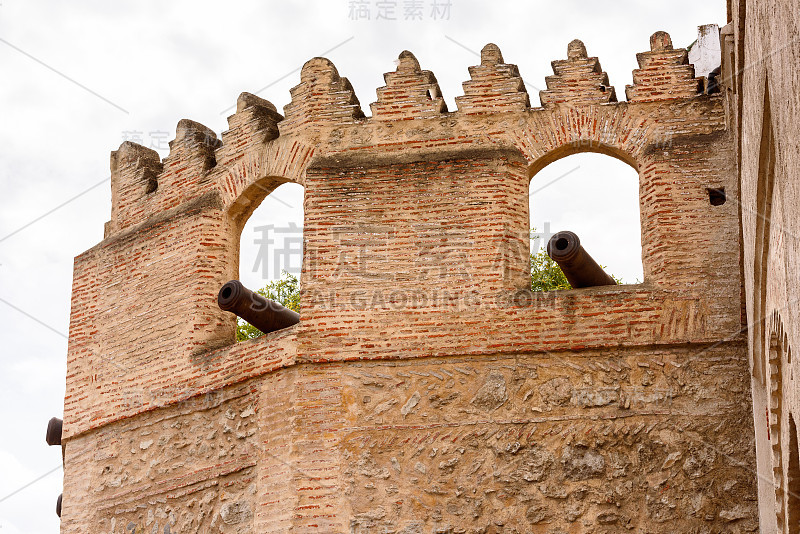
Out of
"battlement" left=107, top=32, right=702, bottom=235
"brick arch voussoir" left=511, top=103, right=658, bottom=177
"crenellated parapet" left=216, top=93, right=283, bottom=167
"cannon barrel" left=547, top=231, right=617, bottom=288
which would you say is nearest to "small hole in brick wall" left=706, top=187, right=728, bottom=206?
"brick arch voussoir" left=511, top=103, right=658, bottom=177

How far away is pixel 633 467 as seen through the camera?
26.0ft

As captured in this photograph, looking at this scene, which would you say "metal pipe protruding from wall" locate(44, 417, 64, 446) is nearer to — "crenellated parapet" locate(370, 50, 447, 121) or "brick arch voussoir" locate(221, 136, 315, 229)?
"brick arch voussoir" locate(221, 136, 315, 229)

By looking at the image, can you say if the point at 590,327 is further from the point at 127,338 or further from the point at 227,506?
the point at 127,338

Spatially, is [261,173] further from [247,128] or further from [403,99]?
[403,99]

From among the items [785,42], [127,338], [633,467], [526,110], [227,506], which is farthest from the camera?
[127,338]

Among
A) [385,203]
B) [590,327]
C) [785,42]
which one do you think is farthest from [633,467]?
[785,42]

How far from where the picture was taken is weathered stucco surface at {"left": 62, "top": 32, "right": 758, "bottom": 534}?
26.3ft

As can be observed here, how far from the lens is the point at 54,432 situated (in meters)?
10.8

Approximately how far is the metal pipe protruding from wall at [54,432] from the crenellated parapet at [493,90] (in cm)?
526

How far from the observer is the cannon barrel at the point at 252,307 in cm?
Result: 877

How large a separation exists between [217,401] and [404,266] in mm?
1931

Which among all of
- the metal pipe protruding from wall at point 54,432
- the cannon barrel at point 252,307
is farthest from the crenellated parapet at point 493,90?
the metal pipe protruding from wall at point 54,432

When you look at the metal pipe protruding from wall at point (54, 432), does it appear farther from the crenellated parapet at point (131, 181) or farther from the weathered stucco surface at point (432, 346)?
the crenellated parapet at point (131, 181)

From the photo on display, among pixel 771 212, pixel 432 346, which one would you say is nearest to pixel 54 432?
pixel 432 346
